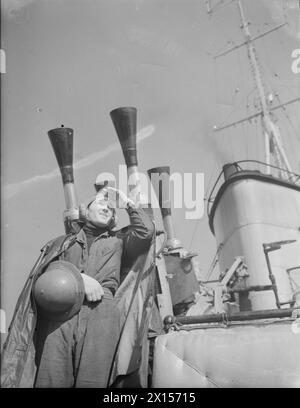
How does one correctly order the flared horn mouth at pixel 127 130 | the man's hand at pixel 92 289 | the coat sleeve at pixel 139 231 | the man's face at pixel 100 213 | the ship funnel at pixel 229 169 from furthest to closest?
the ship funnel at pixel 229 169, the flared horn mouth at pixel 127 130, the man's face at pixel 100 213, the coat sleeve at pixel 139 231, the man's hand at pixel 92 289

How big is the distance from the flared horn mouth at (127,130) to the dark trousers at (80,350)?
1.46 meters

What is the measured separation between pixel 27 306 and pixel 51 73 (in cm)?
277

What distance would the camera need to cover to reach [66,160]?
3.92 meters

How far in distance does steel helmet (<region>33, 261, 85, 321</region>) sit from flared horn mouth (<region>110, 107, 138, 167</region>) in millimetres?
1341

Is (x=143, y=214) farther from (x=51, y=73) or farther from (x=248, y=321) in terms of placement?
(x=51, y=73)

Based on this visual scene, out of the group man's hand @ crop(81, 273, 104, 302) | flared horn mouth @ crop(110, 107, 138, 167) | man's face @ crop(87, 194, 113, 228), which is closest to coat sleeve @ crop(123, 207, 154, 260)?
man's face @ crop(87, 194, 113, 228)

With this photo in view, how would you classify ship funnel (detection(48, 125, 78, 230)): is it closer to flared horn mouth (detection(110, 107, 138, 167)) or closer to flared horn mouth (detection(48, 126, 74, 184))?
flared horn mouth (detection(48, 126, 74, 184))

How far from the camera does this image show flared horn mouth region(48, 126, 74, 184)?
3805 millimetres

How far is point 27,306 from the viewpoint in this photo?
95.1 inches

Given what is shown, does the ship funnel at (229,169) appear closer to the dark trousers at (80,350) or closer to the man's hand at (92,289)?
Answer: the man's hand at (92,289)

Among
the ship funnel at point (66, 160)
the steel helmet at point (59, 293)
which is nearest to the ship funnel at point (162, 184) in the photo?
the ship funnel at point (66, 160)

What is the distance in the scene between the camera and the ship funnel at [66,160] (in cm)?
379

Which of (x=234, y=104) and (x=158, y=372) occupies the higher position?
(x=234, y=104)
